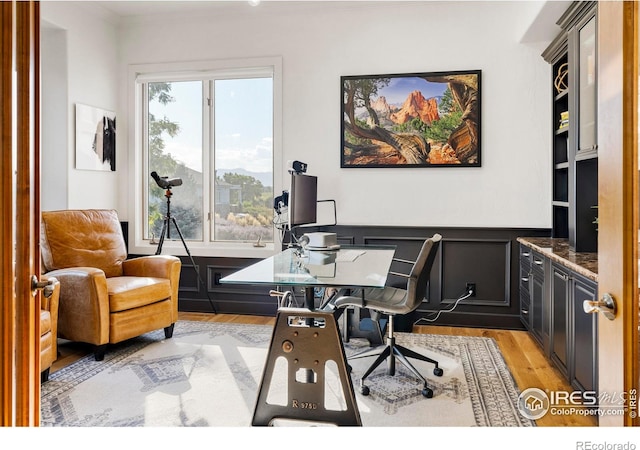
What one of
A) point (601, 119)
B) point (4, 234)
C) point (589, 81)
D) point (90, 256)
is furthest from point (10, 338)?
point (589, 81)

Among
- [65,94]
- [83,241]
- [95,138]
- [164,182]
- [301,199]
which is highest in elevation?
[65,94]

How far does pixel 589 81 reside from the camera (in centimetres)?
283

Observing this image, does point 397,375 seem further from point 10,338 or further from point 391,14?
point 391,14

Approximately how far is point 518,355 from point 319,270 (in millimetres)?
1830

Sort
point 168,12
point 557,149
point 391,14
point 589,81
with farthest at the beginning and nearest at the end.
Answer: point 168,12 → point 391,14 → point 557,149 → point 589,81

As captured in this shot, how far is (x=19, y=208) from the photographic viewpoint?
1.21 meters

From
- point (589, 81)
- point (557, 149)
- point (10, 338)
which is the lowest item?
point (10, 338)

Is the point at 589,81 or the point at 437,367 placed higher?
the point at 589,81

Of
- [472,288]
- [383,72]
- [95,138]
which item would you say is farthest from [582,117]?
[95,138]

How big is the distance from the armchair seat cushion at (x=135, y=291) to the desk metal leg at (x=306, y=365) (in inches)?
62.6

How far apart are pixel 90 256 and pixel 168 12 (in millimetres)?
2522

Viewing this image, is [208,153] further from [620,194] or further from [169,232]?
[620,194]

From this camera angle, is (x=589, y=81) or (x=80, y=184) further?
(x=80, y=184)

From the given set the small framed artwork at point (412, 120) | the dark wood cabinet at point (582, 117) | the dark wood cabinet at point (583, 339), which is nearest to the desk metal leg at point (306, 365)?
the dark wood cabinet at point (583, 339)
